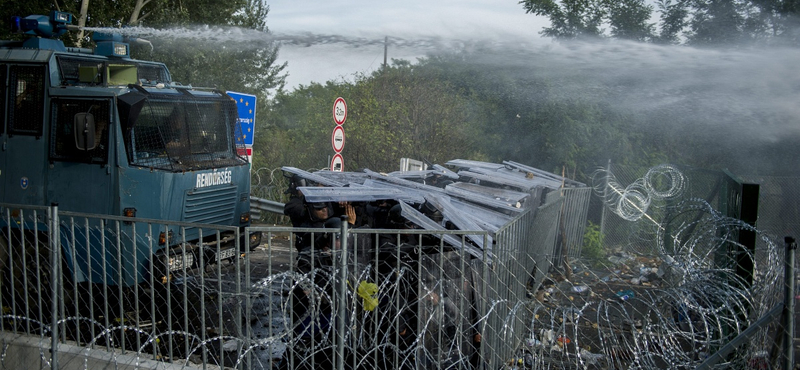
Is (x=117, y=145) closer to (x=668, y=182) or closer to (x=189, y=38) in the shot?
(x=189, y=38)

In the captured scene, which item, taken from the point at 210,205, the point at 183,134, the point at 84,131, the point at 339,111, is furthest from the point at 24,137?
the point at 339,111

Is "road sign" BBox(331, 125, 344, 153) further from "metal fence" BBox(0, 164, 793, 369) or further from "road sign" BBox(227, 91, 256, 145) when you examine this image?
"metal fence" BBox(0, 164, 793, 369)

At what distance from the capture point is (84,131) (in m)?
6.93

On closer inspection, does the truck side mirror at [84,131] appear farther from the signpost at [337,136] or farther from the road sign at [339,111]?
the road sign at [339,111]

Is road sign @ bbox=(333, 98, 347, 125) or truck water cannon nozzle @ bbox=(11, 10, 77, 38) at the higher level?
truck water cannon nozzle @ bbox=(11, 10, 77, 38)

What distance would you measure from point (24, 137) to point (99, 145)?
99 centimetres

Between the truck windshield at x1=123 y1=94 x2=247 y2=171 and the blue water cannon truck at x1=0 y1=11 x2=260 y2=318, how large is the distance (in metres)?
0.01

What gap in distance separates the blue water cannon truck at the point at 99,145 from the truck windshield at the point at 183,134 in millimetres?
12

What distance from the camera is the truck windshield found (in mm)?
7259

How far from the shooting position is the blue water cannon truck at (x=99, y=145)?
7031mm

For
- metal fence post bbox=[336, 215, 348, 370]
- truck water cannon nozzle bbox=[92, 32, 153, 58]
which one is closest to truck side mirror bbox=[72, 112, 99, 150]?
truck water cannon nozzle bbox=[92, 32, 153, 58]

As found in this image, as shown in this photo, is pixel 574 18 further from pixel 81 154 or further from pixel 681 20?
pixel 81 154

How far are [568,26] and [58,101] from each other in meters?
12.6

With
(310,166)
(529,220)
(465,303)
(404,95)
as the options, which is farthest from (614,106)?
(465,303)
